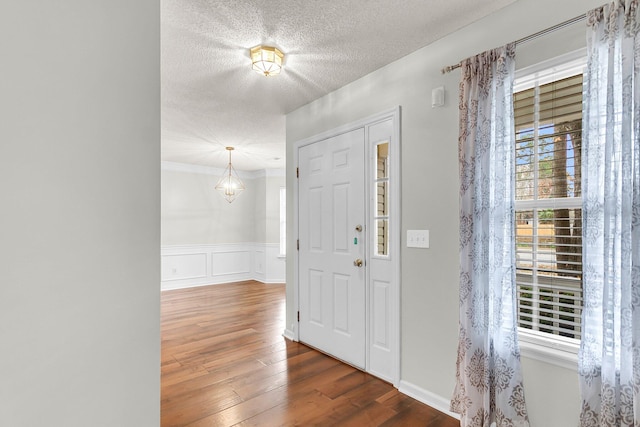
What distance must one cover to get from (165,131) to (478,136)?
390cm

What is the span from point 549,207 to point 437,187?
2.18ft

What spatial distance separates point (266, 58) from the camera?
2238 mm

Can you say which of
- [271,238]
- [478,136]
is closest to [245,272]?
[271,238]

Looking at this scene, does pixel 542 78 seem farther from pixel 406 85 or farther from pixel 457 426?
pixel 457 426

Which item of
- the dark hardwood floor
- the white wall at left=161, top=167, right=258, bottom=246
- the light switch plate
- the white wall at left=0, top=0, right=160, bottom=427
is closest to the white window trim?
the light switch plate

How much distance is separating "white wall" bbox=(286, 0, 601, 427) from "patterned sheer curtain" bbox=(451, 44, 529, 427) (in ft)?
0.44

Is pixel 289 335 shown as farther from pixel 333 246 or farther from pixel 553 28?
pixel 553 28

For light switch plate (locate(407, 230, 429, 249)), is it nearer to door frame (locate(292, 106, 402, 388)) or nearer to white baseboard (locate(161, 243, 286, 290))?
door frame (locate(292, 106, 402, 388))

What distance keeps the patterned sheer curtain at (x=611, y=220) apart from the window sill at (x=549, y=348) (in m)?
0.14

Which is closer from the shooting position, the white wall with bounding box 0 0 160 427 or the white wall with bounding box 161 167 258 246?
the white wall with bounding box 0 0 160 427

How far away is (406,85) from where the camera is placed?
2.44 metres

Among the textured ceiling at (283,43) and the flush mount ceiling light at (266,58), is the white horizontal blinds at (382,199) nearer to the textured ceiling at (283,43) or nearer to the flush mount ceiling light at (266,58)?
the textured ceiling at (283,43)

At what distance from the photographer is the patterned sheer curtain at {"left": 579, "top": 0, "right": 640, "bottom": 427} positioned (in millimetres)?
1372

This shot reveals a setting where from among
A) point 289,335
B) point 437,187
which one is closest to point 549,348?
point 437,187
